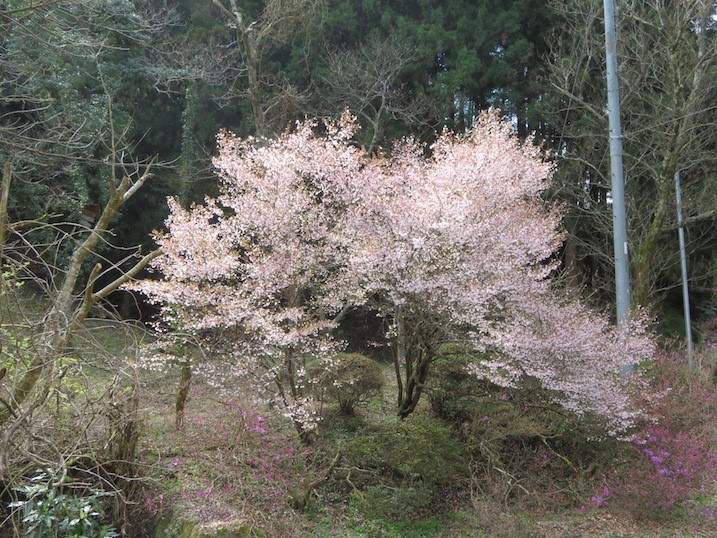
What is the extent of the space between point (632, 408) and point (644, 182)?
837cm

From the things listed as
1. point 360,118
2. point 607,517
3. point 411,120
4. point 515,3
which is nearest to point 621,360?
point 607,517

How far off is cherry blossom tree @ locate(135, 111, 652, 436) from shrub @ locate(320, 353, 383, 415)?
0.31m

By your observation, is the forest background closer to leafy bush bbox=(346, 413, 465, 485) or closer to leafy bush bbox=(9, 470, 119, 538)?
leafy bush bbox=(346, 413, 465, 485)

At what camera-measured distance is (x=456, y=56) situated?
1330 cm

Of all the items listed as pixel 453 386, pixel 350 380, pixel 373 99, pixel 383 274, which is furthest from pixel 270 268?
pixel 373 99

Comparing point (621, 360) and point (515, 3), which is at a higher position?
point (515, 3)

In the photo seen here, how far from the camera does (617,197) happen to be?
7367 mm

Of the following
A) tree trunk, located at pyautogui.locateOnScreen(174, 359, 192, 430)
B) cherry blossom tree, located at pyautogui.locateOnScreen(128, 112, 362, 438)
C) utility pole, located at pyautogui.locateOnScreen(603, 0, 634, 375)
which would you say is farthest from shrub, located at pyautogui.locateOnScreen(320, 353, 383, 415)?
utility pole, located at pyautogui.locateOnScreen(603, 0, 634, 375)

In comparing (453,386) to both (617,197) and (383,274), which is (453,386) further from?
(617,197)

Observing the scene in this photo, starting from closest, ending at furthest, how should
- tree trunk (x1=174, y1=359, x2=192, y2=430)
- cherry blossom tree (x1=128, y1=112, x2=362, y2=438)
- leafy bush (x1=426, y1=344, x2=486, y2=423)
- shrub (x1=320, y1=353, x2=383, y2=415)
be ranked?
cherry blossom tree (x1=128, y1=112, x2=362, y2=438), tree trunk (x1=174, y1=359, x2=192, y2=430), shrub (x1=320, y1=353, x2=383, y2=415), leafy bush (x1=426, y1=344, x2=486, y2=423)

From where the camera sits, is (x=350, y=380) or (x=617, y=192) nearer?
(x=350, y=380)

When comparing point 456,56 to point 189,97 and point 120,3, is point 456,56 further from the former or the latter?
point 120,3

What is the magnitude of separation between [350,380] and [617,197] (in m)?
4.28

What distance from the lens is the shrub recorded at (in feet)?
22.6
